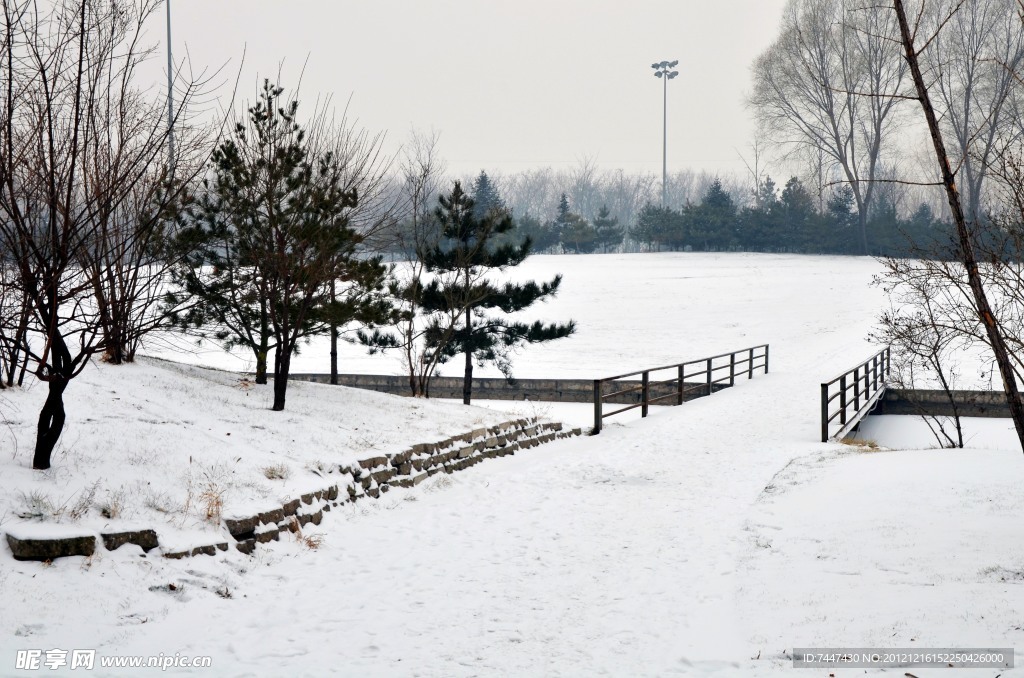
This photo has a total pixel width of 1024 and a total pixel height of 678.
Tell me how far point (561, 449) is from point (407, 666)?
828 cm

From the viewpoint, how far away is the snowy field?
529 centimetres

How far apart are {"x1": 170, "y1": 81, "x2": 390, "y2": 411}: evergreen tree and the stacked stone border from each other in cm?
248

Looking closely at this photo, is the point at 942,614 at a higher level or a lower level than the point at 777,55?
lower

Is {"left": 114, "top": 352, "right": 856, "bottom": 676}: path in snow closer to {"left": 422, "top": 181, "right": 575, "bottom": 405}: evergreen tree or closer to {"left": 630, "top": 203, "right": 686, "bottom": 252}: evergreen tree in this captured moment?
{"left": 422, "top": 181, "right": 575, "bottom": 405}: evergreen tree

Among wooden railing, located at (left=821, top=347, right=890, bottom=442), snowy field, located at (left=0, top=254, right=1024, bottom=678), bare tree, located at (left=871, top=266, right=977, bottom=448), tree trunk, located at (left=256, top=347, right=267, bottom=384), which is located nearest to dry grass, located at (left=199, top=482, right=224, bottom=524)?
snowy field, located at (left=0, top=254, right=1024, bottom=678)

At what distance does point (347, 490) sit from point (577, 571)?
114 inches

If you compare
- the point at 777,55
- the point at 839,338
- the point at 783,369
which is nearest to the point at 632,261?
the point at 777,55

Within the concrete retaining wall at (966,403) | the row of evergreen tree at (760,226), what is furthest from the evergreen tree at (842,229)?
the concrete retaining wall at (966,403)

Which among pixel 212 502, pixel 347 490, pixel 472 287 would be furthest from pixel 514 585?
pixel 472 287

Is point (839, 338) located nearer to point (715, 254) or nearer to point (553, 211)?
point (715, 254)

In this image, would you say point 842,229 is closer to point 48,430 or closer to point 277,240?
point 277,240

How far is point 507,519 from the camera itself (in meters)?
8.83

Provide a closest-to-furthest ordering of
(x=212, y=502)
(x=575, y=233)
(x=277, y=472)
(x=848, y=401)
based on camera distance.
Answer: (x=212, y=502) < (x=277, y=472) < (x=848, y=401) < (x=575, y=233)

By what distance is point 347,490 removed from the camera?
8844mm
